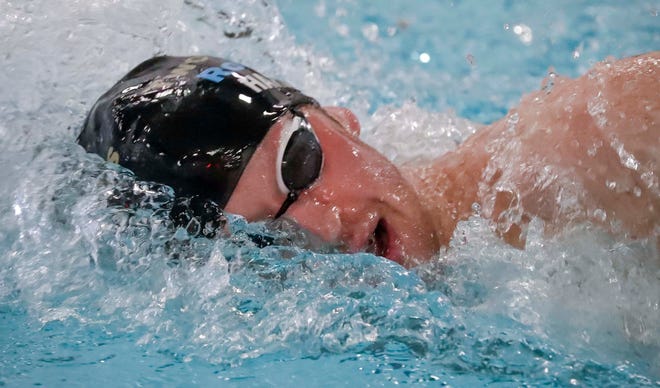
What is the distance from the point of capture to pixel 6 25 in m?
2.25

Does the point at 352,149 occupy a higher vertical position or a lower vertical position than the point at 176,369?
higher

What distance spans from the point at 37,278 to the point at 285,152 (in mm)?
616

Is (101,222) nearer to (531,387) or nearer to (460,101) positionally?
(531,387)

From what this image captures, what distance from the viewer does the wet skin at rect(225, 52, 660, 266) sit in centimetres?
143

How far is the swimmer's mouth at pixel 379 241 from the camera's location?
169 cm

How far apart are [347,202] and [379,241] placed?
0.13 meters

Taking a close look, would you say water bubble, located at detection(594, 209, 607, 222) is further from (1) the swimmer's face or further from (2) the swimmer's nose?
(2) the swimmer's nose

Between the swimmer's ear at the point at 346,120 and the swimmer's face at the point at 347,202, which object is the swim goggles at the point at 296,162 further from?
the swimmer's ear at the point at 346,120

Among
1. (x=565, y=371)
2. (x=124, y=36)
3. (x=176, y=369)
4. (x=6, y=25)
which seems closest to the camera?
(x=565, y=371)

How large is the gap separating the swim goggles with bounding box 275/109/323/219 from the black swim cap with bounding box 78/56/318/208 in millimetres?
56

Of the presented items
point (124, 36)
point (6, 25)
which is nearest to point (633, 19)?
point (124, 36)

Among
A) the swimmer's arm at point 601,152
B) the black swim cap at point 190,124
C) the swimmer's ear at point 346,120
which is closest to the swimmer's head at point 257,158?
the black swim cap at point 190,124

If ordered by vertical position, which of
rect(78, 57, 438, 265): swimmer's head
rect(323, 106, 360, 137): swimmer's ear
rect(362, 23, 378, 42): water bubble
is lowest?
rect(78, 57, 438, 265): swimmer's head

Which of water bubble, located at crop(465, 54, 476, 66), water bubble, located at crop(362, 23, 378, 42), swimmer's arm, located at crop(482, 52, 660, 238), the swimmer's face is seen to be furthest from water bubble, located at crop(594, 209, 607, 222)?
water bubble, located at crop(362, 23, 378, 42)
